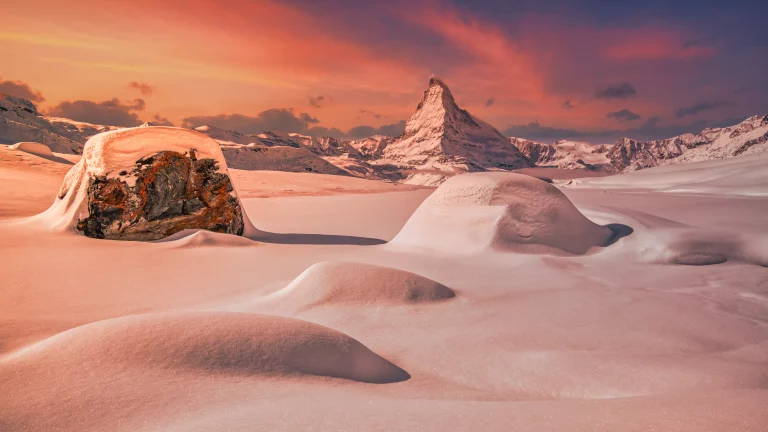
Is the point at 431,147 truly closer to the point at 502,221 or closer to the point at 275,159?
the point at 275,159

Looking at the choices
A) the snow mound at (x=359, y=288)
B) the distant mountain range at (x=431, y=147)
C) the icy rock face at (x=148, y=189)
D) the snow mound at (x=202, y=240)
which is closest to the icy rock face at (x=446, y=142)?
the distant mountain range at (x=431, y=147)

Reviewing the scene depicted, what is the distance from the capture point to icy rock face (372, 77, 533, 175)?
148125 millimetres

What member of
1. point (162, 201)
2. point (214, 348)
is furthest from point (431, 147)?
point (214, 348)

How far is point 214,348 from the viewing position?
1.75 meters

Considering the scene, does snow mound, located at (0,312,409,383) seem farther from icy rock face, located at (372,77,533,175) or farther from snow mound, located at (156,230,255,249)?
icy rock face, located at (372,77,533,175)

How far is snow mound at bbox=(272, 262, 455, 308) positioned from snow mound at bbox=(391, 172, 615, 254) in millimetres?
2004

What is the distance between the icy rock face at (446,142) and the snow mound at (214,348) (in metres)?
131

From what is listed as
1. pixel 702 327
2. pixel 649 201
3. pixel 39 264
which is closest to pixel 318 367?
pixel 702 327

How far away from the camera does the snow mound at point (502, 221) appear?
5242 millimetres

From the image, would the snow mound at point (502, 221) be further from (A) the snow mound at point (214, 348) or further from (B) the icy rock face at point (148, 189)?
(A) the snow mound at point (214, 348)

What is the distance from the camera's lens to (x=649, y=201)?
1082cm

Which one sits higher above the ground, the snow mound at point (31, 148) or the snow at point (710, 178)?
the snow mound at point (31, 148)

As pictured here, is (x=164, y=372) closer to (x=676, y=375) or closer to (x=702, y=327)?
(x=676, y=375)

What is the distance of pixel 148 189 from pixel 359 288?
447cm
